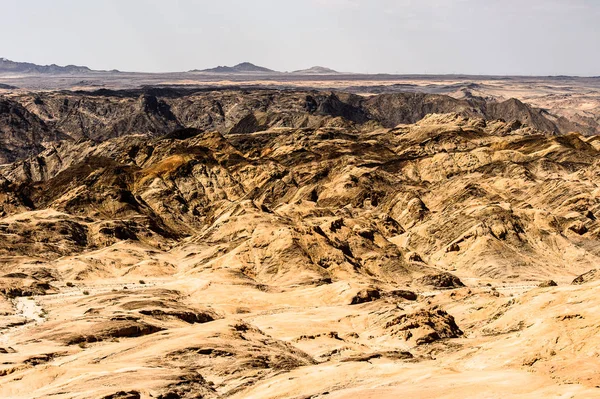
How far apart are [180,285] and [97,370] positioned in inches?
1378

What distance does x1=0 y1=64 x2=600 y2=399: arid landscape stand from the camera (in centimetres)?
3650

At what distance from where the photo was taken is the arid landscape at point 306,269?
36.5 metres

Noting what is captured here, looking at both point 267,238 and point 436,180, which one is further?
point 436,180

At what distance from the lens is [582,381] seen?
97.0 ft

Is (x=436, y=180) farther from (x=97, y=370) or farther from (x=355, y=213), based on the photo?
(x=97, y=370)

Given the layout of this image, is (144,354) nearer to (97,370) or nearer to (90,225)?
(97,370)

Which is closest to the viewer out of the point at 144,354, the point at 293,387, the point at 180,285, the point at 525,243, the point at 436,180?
the point at 293,387

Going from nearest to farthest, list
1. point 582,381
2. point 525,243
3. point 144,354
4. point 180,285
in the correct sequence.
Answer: point 582,381
point 144,354
point 180,285
point 525,243

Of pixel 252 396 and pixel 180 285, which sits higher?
pixel 252 396

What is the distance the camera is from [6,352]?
41531mm

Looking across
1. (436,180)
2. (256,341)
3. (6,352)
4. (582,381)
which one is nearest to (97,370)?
(6,352)

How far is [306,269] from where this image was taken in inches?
3049

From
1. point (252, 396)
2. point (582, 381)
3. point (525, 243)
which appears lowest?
point (525, 243)

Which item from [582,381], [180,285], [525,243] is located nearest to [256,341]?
[582,381]
